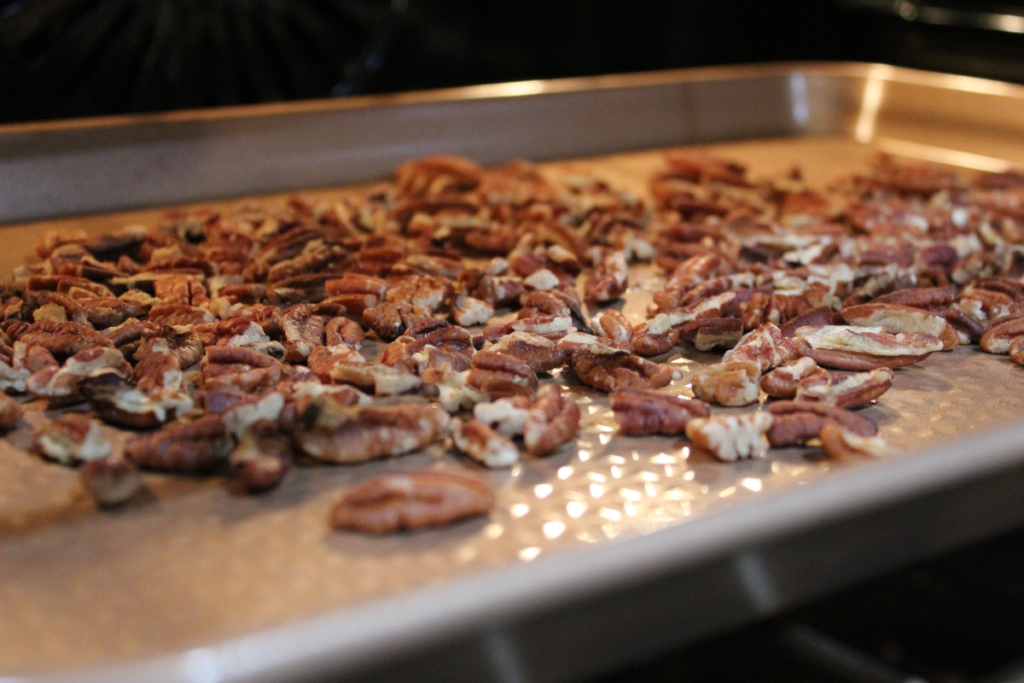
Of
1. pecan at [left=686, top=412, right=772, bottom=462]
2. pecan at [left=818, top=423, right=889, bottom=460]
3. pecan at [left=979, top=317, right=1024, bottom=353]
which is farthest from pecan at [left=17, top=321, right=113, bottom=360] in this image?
pecan at [left=979, top=317, right=1024, bottom=353]

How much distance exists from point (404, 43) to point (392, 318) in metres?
1.81

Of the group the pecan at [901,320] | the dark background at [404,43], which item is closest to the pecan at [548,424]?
the pecan at [901,320]

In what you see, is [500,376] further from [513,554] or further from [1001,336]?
[1001,336]

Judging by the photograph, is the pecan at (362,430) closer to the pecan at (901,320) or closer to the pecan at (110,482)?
the pecan at (110,482)

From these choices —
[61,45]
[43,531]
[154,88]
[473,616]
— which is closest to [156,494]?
[43,531]

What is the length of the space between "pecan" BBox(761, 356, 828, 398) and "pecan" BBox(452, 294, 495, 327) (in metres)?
0.35

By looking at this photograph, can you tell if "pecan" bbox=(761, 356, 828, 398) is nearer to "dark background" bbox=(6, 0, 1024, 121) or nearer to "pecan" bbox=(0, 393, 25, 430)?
"pecan" bbox=(0, 393, 25, 430)

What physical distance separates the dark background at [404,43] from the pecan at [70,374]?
90 centimetres

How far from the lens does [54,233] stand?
1276mm

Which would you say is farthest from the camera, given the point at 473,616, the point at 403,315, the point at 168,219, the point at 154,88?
the point at 154,88

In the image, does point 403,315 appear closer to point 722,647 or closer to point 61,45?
point 722,647

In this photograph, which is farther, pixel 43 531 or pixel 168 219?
pixel 168 219

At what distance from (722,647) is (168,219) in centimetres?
101

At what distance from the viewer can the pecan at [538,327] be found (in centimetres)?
104
